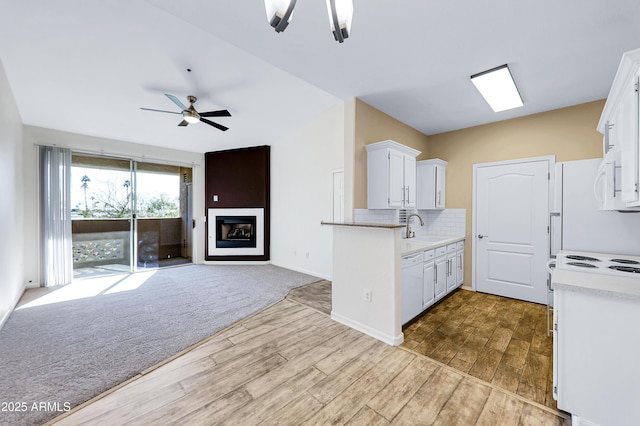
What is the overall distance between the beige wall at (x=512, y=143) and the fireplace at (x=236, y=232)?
13.2ft

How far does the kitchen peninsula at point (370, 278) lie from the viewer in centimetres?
243

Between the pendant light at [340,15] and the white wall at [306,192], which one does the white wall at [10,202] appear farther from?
the white wall at [306,192]

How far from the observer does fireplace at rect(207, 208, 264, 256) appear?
5977 millimetres

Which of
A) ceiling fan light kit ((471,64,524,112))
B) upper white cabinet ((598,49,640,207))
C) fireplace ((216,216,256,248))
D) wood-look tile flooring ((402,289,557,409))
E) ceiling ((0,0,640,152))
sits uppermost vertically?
ceiling ((0,0,640,152))

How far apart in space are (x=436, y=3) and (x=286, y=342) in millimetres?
3011

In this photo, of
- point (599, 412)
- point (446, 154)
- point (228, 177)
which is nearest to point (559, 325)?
point (599, 412)

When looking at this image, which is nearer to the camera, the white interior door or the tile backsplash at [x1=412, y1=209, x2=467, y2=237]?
the white interior door

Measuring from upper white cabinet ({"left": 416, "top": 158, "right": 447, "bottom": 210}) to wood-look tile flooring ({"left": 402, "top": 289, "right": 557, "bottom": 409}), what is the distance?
1.53 meters

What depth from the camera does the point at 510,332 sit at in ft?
8.79

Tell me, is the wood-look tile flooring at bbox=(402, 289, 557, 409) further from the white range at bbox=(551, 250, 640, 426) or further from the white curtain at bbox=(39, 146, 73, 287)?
the white curtain at bbox=(39, 146, 73, 287)

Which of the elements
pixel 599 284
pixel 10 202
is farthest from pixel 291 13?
pixel 10 202

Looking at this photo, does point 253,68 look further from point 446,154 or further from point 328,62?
point 446,154

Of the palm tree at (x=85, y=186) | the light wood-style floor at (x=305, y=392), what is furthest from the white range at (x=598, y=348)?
the palm tree at (x=85, y=186)

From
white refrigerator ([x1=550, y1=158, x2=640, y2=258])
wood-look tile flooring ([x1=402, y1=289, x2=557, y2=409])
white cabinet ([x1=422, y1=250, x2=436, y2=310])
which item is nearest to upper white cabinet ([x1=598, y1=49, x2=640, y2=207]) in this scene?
white refrigerator ([x1=550, y1=158, x2=640, y2=258])
